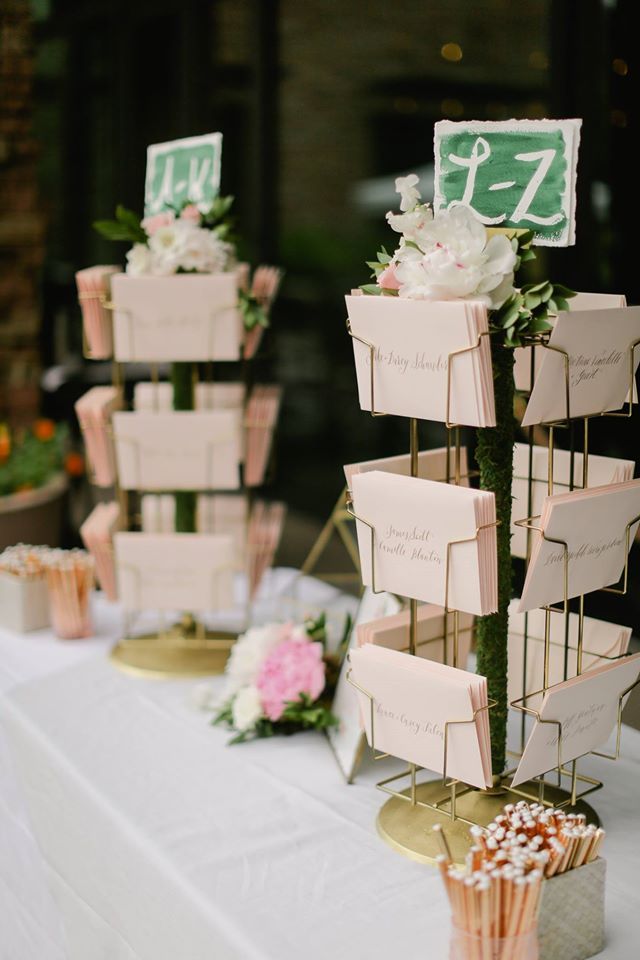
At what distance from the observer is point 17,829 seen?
184 centimetres

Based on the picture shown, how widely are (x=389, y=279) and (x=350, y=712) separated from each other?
693 mm

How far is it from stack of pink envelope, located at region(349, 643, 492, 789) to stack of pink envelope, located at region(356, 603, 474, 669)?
0.08 m

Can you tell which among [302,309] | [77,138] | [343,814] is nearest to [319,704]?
[343,814]

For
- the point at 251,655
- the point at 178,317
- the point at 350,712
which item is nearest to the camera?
the point at 350,712

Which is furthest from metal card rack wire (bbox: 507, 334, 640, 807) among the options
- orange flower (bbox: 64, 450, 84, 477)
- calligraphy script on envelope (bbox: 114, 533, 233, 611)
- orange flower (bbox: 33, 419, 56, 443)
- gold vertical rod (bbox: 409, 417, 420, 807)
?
orange flower (bbox: 33, 419, 56, 443)

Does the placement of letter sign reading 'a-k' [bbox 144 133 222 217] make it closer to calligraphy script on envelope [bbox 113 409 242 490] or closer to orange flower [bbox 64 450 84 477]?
calligraphy script on envelope [bbox 113 409 242 490]

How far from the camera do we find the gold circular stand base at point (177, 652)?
6.86 feet

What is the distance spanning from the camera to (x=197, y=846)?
145cm

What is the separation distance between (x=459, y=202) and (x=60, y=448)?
2.75 meters

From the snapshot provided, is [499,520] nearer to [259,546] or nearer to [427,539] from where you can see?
[427,539]

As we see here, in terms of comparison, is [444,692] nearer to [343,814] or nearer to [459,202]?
[343,814]

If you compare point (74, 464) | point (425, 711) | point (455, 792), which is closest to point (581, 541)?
point (425, 711)

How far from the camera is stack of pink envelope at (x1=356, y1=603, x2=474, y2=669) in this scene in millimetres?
1532

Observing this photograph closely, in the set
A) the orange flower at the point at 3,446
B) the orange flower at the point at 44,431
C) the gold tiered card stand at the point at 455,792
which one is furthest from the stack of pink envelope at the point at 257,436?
the orange flower at the point at 44,431
